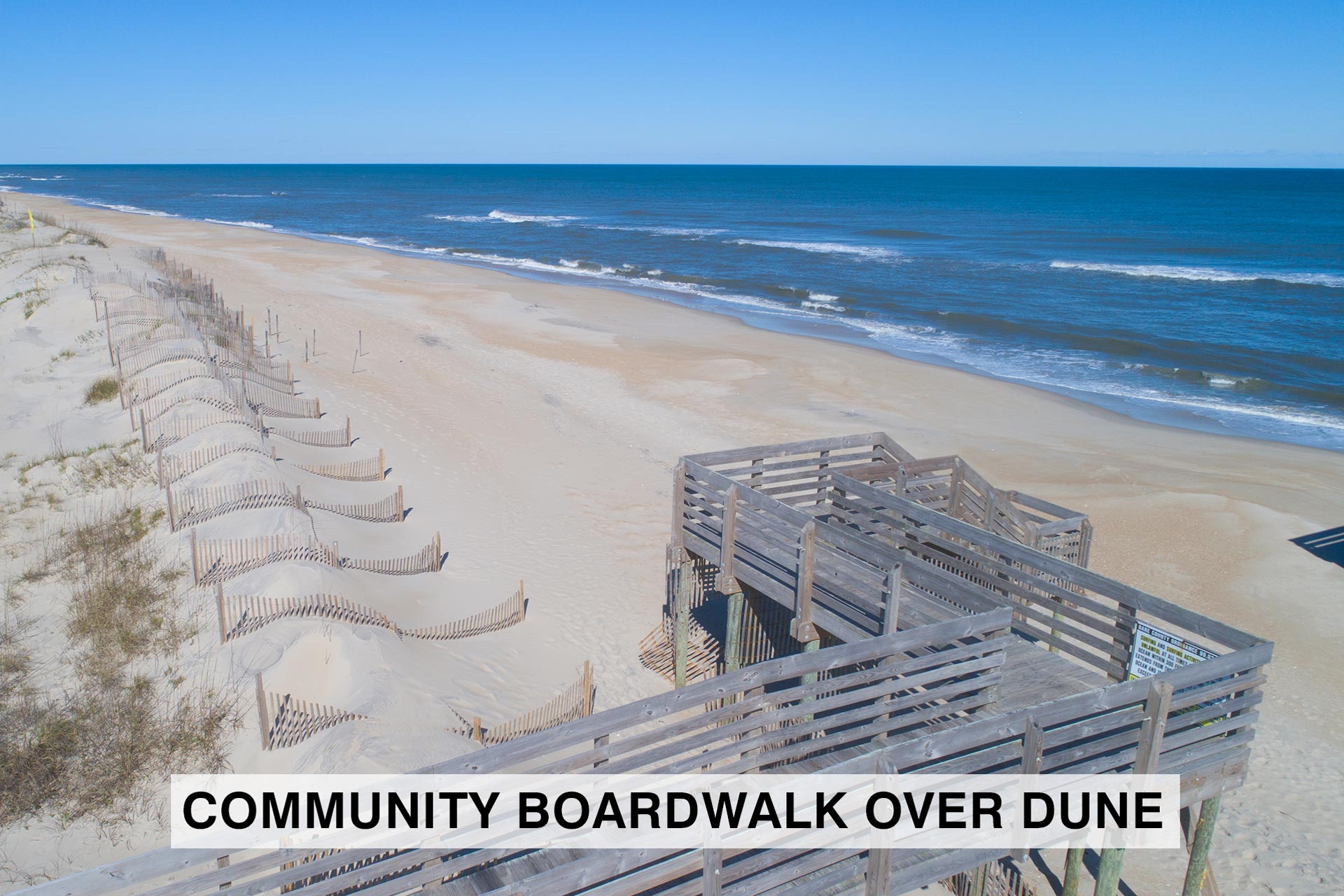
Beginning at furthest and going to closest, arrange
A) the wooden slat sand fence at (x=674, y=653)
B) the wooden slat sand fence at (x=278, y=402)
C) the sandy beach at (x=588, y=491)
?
1. the wooden slat sand fence at (x=278, y=402)
2. the wooden slat sand fence at (x=674, y=653)
3. the sandy beach at (x=588, y=491)

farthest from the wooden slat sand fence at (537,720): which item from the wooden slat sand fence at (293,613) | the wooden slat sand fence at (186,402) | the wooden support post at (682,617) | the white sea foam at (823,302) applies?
the white sea foam at (823,302)

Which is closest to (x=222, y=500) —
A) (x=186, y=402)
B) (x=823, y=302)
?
(x=186, y=402)

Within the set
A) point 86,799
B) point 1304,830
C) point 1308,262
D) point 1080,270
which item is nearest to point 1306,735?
point 1304,830

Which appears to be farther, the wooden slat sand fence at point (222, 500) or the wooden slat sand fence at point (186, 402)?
the wooden slat sand fence at point (186, 402)

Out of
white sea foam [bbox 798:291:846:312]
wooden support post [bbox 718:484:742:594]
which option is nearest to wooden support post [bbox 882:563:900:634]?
wooden support post [bbox 718:484:742:594]

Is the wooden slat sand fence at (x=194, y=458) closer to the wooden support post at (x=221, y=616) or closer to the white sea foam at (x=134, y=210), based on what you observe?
the wooden support post at (x=221, y=616)

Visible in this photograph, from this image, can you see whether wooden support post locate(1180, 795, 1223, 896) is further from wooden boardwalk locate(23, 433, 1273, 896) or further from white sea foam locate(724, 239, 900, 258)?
white sea foam locate(724, 239, 900, 258)

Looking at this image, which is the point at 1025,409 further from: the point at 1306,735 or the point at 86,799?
the point at 86,799

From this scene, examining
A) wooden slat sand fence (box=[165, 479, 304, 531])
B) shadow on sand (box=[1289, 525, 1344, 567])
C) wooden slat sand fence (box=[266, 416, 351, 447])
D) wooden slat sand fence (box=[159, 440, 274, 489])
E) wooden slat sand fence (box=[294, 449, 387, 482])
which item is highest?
wooden slat sand fence (box=[159, 440, 274, 489])
